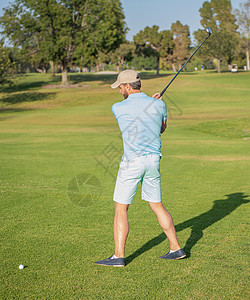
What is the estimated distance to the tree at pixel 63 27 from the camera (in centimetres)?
6075

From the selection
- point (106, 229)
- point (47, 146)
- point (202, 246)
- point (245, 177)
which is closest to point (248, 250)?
point (202, 246)

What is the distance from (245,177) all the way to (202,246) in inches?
251

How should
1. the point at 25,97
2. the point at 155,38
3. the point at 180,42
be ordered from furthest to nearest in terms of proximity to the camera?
the point at 180,42
the point at 155,38
the point at 25,97

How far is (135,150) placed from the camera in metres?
5.53

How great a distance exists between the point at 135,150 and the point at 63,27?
5954 centimetres

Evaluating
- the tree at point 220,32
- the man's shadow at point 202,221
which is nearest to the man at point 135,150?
the man's shadow at point 202,221

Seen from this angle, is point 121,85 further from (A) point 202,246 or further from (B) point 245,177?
(B) point 245,177

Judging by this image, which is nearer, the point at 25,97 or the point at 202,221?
the point at 202,221

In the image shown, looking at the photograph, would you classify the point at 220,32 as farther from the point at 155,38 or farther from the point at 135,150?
the point at 135,150

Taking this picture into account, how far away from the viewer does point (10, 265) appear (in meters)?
5.55

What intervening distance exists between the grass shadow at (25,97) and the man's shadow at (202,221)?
48561 millimetres

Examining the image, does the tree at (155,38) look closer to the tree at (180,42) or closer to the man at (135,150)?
the tree at (180,42)

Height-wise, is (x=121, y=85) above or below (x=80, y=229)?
above

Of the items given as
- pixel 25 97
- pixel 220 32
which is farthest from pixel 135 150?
pixel 220 32
